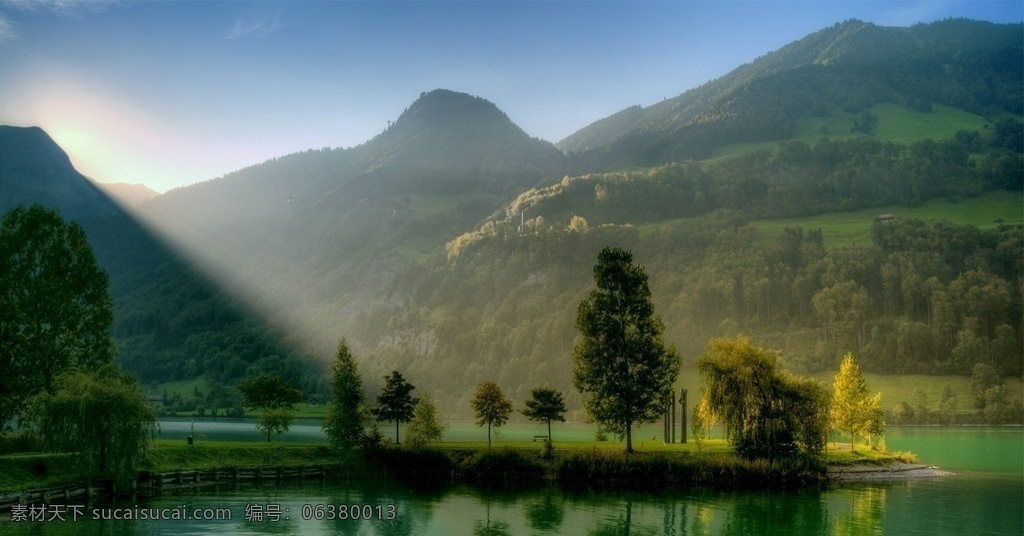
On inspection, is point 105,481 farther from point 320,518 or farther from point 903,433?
point 903,433

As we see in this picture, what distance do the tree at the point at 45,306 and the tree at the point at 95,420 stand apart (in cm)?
711

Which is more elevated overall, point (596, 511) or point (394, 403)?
point (394, 403)

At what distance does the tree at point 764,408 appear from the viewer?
71562 mm

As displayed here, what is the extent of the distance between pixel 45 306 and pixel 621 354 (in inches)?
1900

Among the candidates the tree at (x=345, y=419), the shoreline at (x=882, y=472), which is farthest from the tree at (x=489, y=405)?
the shoreline at (x=882, y=472)

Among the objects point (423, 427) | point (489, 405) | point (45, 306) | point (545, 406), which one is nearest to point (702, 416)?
point (545, 406)

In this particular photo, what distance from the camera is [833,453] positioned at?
80062 mm

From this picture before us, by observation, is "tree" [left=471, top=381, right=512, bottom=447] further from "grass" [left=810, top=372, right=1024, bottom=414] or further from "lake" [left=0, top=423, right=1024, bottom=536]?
"grass" [left=810, top=372, right=1024, bottom=414]

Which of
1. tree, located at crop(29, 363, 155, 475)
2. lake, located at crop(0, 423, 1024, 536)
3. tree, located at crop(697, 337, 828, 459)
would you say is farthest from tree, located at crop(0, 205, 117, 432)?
tree, located at crop(697, 337, 828, 459)

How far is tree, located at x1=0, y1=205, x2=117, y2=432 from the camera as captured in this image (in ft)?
200

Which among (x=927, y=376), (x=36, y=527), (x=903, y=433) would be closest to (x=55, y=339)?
(x=36, y=527)

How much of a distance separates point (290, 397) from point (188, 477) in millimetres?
29784

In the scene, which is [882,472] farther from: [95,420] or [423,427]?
A: [95,420]

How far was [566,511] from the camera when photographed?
54094mm
